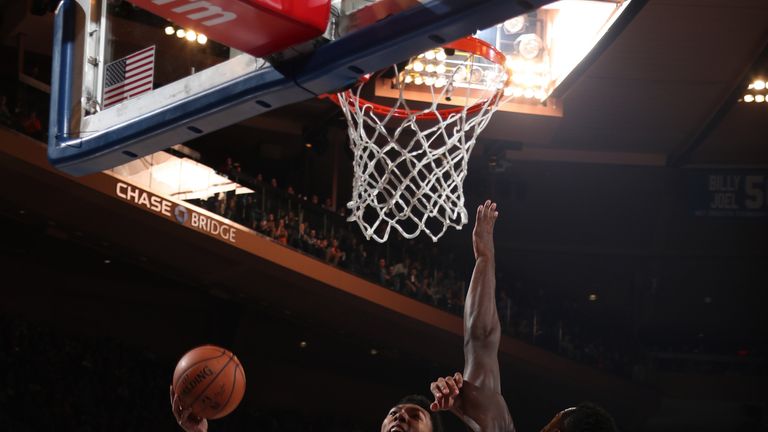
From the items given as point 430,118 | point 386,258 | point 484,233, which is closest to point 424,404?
point 484,233

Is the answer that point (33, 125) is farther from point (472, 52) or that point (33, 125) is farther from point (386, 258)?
point (472, 52)

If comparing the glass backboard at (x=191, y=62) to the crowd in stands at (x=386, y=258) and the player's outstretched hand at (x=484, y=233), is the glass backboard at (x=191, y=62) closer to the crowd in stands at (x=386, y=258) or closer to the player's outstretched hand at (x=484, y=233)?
the player's outstretched hand at (x=484, y=233)

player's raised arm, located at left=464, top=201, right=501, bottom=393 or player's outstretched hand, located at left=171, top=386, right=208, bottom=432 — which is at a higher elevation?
player's raised arm, located at left=464, top=201, right=501, bottom=393

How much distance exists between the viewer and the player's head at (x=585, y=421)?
245 centimetres

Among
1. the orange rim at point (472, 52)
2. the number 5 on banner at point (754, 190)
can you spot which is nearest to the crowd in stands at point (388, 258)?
the number 5 on banner at point (754, 190)

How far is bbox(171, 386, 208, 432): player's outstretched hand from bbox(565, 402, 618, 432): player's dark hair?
143cm

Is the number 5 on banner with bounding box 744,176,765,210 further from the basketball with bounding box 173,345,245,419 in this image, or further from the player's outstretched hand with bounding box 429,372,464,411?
the player's outstretched hand with bounding box 429,372,464,411

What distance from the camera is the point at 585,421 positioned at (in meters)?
2.46

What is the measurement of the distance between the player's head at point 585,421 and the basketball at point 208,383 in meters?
1.53

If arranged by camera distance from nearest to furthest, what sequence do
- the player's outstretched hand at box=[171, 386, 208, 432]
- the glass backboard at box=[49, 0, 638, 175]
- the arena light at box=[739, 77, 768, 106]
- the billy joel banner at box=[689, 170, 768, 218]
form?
1. the glass backboard at box=[49, 0, 638, 175]
2. the player's outstretched hand at box=[171, 386, 208, 432]
3. the arena light at box=[739, 77, 768, 106]
4. the billy joel banner at box=[689, 170, 768, 218]

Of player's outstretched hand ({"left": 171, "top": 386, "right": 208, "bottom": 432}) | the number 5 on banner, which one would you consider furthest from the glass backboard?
the number 5 on banner

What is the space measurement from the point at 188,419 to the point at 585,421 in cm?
154

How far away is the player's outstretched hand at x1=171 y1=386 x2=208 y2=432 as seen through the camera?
345 centimetres

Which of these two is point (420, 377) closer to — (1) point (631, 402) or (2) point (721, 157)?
(1) point (631, 402)
